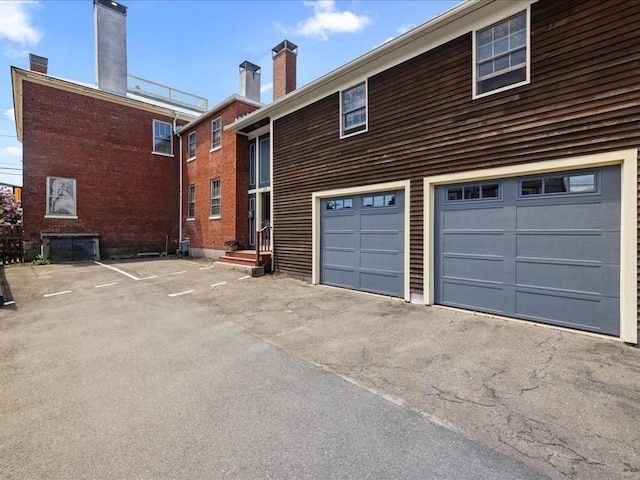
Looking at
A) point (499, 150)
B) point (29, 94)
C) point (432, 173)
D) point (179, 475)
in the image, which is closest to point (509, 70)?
point (499, 150)

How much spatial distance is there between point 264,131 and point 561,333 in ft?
36.7

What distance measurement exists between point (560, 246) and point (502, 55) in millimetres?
3478

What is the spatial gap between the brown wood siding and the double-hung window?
6227 millimetres

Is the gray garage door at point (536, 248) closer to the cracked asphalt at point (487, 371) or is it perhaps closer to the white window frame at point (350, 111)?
the cracked asphalt at point (487, 371)

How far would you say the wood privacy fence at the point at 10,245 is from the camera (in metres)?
13.6

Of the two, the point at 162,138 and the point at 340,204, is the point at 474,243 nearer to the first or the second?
the point at 340,204

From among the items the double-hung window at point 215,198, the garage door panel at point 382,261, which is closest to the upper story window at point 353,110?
the garage door panel at point 382,261

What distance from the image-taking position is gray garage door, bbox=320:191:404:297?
7.68 m

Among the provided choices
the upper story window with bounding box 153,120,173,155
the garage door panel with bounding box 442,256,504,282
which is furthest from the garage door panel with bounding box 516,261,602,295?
the upper story window with bounding box 153,120,173,155

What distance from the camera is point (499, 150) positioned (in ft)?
19.6

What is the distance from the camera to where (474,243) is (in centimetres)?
638

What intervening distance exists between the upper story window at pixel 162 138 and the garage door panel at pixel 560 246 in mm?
17061

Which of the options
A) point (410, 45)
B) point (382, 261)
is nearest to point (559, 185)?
point (382, 261)

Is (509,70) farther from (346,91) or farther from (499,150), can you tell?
(346,91)
